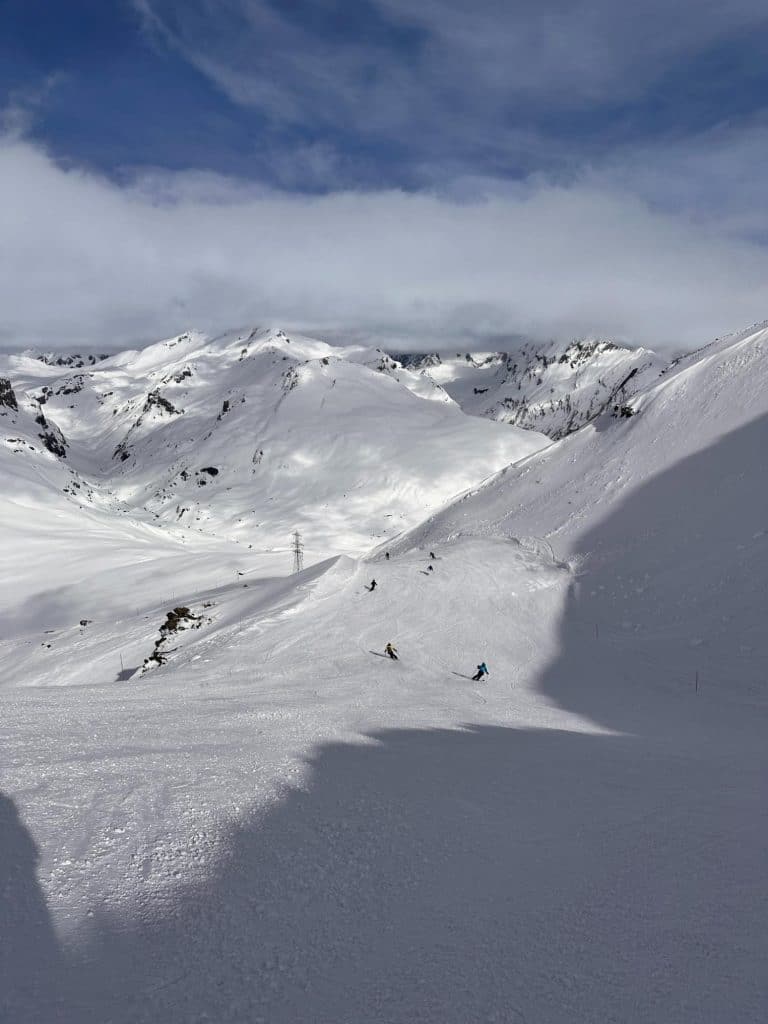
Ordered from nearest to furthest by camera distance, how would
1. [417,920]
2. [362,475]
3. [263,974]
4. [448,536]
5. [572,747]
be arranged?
[263,974] < [417,920] < [572,747] < [448,536] < [362,475]

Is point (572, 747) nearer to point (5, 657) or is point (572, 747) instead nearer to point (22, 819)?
point (22, 819)

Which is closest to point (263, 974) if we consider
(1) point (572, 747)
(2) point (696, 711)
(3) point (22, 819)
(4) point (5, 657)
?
(3) point (22, 819)

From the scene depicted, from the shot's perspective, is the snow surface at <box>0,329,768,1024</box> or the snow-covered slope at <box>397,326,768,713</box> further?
the snow-covered slope at <box>397,326,768,713</box>

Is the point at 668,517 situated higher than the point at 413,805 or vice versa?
the point at 668,517

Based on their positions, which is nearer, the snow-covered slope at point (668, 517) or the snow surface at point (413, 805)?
the snow surface at point (413, 805)

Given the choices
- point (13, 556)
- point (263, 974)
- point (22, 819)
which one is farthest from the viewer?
point (13, 556)

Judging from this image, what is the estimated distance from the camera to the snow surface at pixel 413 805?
5367 millimetres

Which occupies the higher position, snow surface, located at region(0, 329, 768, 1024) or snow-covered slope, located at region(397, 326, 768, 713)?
snow-covered slope, located at region(397, 326, 768, 713)

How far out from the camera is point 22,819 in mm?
7543

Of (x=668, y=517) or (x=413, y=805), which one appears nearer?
(x=413, y=805)

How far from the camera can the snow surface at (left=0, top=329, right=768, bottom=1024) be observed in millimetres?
5367

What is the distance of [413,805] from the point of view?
924 cm

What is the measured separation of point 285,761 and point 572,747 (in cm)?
664

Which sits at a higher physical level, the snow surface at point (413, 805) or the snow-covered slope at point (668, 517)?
the snow-covered slope at point (668, 517)
